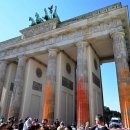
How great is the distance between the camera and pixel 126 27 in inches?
734

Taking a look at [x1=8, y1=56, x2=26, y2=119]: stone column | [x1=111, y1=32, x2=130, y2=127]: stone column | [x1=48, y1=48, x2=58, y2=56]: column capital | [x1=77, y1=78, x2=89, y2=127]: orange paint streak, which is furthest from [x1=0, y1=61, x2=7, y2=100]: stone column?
[x1=111, y1=32, x2=130, y2=127]: stone column

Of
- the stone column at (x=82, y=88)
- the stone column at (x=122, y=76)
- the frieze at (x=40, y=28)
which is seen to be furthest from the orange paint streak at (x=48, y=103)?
the frieze at (x=40, y=28)

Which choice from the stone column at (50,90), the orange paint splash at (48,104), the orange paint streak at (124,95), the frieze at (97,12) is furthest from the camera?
the frieze at (97,12)

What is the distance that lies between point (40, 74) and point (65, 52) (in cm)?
597

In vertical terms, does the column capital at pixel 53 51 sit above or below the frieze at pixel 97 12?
below

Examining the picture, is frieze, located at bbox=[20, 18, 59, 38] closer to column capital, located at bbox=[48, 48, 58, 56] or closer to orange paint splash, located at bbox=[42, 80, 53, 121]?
column capital, located at bbox=[48, 48, 58, 56]

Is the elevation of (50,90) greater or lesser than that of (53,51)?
lesser

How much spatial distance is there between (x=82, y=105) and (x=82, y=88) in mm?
1665

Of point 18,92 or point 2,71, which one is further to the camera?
point 2,71

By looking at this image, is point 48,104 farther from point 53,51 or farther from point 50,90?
point 53,51

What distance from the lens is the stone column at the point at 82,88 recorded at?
15.5 meters

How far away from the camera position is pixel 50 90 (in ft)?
60.7

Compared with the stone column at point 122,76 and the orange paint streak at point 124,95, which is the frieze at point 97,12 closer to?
the stone column at point 122,76

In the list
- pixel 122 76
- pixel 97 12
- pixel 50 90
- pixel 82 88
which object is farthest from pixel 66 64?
pixel 122 76
